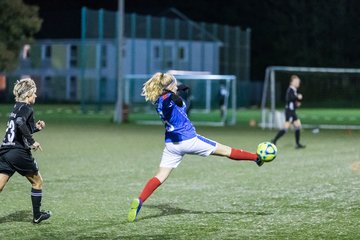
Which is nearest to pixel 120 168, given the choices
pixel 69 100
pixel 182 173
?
pixel 182 173

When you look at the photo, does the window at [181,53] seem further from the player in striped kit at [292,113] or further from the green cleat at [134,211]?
the green cleat at [134,211]

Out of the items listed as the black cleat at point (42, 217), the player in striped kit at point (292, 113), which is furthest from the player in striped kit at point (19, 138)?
the player in striped kit at point (292, 113)

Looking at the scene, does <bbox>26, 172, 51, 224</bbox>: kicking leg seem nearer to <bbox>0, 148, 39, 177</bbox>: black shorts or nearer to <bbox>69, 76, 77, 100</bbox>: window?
<bbox>0, 148, 39, 177</bbox>: black shorts

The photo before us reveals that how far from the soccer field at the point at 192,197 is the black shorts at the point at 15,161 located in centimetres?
68

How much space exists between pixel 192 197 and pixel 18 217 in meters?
3.04

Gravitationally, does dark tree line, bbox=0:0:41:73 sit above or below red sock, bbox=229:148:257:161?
above

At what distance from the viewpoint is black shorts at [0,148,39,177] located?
1022 cm

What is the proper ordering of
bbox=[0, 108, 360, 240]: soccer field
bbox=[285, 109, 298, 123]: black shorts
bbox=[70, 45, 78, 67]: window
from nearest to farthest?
1. bbox=[0, 108, 360, 240]: soccer field
2. bbox=[285, 109, 298, 123]: black shorts
3. bbox=[70, 45, 78, 67]: window

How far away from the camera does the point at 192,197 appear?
515 inches

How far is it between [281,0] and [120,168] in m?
67.9

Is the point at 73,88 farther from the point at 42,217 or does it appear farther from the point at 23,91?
the point at 23,91

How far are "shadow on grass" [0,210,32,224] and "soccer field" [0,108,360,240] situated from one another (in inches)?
0.5

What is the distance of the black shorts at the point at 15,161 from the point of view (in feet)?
33.5

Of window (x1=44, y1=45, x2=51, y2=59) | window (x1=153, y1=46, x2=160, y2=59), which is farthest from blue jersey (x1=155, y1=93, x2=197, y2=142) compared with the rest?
window (x1=44, y1=45, x2=51, y2=59)
